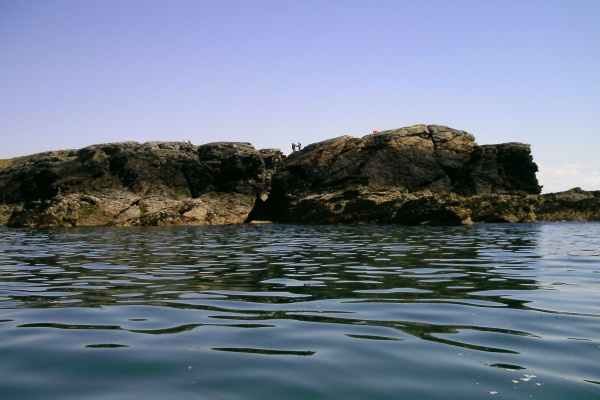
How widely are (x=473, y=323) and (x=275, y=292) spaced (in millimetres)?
3179

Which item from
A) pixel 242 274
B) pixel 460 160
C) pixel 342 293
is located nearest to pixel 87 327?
Answer: pixel 342 293

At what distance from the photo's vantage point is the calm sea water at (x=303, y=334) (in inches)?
130

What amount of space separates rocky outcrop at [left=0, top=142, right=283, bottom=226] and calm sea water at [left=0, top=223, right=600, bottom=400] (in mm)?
33989

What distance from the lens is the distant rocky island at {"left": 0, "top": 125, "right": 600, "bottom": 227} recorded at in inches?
1582

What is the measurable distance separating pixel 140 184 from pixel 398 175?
24.2m

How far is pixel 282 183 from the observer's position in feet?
155

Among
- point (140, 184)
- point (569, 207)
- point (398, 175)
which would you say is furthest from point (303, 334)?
point (569, 207)

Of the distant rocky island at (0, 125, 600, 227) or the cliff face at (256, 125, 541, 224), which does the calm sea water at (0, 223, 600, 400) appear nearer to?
the distant rocky island at (0, 125, 600, 227)

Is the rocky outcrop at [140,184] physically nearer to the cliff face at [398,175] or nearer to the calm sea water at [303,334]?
the cliff face at [398,175]

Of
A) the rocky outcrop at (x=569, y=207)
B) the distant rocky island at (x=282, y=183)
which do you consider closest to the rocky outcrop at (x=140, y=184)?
the distant rocky island at (x=282, y=183)

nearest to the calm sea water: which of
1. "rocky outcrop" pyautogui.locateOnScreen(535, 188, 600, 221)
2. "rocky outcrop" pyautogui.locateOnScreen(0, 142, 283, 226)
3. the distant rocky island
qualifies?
the distant rocky island

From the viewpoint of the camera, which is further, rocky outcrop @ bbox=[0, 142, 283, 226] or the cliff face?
rocky outcrop @ bbox=[0, 142, 283, 226]

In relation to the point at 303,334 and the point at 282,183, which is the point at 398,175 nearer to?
the point at 282,183

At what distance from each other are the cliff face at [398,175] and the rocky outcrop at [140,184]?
154 inches
